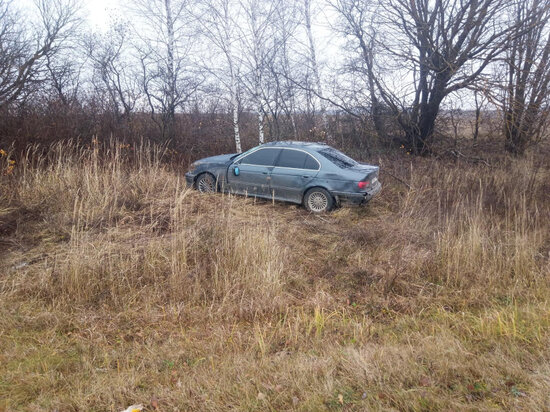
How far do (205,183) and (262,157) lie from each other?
5.28 ft

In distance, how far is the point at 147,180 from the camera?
8641 millimetres

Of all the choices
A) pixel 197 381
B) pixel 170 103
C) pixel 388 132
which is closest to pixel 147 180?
pixel 197 381

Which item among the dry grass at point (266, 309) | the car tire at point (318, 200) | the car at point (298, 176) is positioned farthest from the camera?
the car tire at point (318, 200)

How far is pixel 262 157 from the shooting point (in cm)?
851

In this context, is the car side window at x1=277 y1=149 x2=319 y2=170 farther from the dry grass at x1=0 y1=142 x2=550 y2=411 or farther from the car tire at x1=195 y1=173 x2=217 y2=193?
the car tire at x1=195 y1=173 x2=217 y2=193

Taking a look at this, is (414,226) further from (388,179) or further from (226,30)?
(226,30)

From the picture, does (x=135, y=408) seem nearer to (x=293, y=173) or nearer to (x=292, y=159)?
(x=293, y=173)

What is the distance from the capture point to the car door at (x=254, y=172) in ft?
27.6

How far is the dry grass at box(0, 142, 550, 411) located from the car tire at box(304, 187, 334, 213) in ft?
1.16

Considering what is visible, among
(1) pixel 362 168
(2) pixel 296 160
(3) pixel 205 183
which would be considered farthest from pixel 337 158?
(3) pixel 205 183

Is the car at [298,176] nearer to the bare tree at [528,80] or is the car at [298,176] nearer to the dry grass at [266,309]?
the dry grass at [266,309]

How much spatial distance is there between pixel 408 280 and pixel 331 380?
268cm

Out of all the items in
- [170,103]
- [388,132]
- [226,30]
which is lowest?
[388,132]

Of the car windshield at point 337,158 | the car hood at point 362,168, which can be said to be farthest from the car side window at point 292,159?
the car hood at point 362,168
